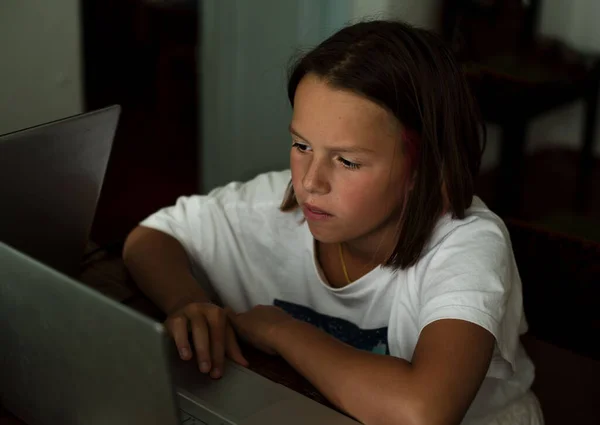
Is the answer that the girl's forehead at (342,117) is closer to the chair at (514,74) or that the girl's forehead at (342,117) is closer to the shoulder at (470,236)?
the shoulder at (470,236)

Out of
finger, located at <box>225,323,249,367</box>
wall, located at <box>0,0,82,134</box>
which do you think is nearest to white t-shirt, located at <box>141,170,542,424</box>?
finger, located at <box>225,323,249,367</box>

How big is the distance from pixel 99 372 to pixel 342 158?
17.7 inches

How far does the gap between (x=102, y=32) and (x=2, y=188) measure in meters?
2.26

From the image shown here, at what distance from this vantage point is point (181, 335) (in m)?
0.89

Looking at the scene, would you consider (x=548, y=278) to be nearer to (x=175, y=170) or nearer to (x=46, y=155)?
(x=46, y=155)

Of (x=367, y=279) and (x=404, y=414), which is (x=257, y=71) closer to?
(x=367, y=279)

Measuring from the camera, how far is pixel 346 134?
1.00 meters

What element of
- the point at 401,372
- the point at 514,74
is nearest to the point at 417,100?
the point at 401,372

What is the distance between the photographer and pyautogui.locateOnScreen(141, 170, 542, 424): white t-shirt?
100cm

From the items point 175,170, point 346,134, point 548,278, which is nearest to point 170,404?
point 346,134

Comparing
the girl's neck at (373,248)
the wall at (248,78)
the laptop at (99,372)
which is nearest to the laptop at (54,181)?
the laptop at (99,372)

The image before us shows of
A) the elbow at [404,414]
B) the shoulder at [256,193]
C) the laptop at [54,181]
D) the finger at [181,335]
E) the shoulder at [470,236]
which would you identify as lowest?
the elbow at [404,414]

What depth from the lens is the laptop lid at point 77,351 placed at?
0.62 meters

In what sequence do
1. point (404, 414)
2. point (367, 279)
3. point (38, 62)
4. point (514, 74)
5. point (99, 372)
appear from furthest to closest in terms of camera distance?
point (38, 62)
point (514, 74)
point (367, 279)
point (404, 414)
point (99, 372)
